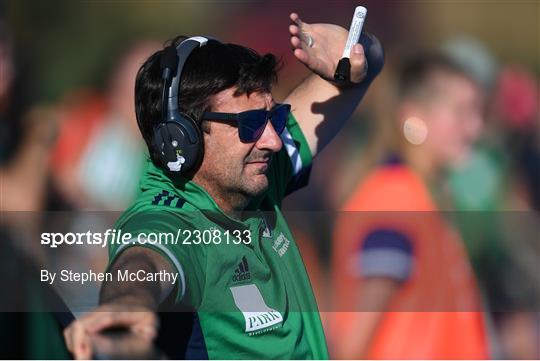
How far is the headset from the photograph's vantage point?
2.04m

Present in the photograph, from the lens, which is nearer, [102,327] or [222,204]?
[102,327]

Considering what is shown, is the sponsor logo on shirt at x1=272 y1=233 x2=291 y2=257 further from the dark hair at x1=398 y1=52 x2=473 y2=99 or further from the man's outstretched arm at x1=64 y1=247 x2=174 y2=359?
the dark hair at x1=398 y1=52 x2=473 y2=99

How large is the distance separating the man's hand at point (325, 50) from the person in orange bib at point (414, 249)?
2.82 feet

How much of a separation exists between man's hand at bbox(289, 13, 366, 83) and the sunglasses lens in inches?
8.0

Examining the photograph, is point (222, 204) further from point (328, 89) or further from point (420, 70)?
point (420, 70)

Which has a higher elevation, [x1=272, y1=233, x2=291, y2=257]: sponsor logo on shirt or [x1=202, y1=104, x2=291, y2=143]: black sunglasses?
[x1=202, y1=104, x2=291, y2=143]: black sunglasses

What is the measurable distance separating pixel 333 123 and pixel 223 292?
2.04 ft

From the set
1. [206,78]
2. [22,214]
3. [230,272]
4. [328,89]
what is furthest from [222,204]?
[22,214]

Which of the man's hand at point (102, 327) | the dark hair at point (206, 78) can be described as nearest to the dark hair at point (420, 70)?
the dark hair at point (206, 78)

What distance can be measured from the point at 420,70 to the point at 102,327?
6.60 feet

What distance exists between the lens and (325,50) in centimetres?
235

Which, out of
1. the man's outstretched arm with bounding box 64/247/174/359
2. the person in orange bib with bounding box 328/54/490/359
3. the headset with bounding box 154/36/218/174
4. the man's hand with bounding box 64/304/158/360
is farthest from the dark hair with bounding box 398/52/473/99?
the man's hand with bounding box 64/304/158/360

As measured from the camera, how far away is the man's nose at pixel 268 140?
212 cm

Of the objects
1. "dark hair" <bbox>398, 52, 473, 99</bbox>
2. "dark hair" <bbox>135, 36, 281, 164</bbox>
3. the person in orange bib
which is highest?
"dark hair" <bbox>135, 36, 281, 164</bbox>
